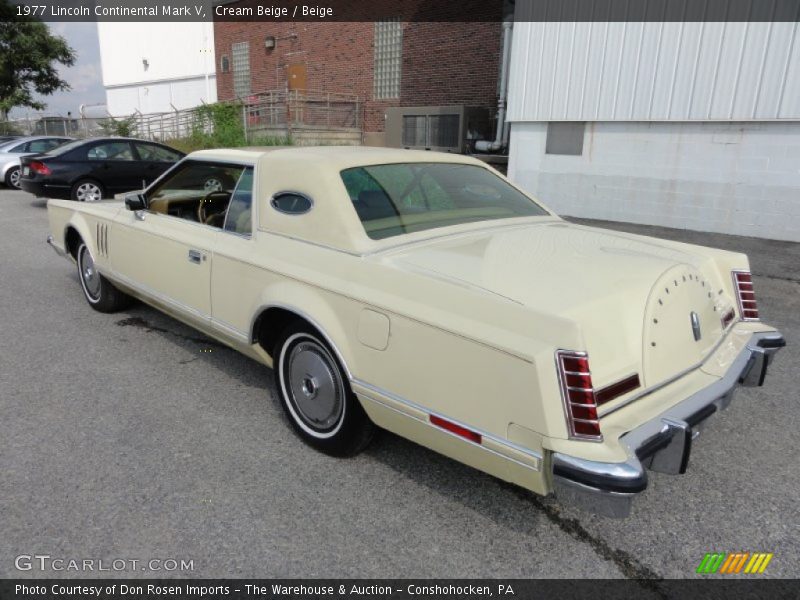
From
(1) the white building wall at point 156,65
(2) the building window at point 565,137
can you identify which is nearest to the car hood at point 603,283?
(2) the building window at point 565,137

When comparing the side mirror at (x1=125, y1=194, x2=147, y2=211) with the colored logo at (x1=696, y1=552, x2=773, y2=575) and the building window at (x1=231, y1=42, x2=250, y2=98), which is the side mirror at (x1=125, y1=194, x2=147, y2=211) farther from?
the building window at (x1=231, y1=42, x2=250, y2=98)

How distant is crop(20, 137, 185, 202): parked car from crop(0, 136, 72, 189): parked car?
14.8 ft

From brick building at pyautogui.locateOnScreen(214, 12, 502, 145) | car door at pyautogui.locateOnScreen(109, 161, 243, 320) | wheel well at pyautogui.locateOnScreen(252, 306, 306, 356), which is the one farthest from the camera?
brick building at pyautogui.locateOnScreen(214, 12, 502, 145)

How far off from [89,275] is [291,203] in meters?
3.15

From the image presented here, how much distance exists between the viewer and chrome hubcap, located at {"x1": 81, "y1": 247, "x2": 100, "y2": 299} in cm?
532

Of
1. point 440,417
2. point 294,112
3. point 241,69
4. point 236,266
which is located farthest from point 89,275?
point 241,69

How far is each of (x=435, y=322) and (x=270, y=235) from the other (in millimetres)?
1367

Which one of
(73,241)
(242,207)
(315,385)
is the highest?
(242,207)

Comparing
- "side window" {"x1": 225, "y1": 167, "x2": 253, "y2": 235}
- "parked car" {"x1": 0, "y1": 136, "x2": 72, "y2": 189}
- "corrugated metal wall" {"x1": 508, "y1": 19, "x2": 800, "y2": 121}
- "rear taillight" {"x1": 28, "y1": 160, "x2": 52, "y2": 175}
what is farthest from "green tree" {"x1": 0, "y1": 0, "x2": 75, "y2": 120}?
"side window" {"x1": 225, "y1": 167, "x2": 253, "y2": 235}

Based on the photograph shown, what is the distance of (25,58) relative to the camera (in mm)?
31828

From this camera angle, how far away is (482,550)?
2428 millimetres

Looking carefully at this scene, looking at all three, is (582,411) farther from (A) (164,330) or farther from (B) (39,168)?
(B) (39,168)

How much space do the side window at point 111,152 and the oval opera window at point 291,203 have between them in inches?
391

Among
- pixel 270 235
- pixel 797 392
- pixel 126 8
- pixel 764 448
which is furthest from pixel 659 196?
pixel 126 8
